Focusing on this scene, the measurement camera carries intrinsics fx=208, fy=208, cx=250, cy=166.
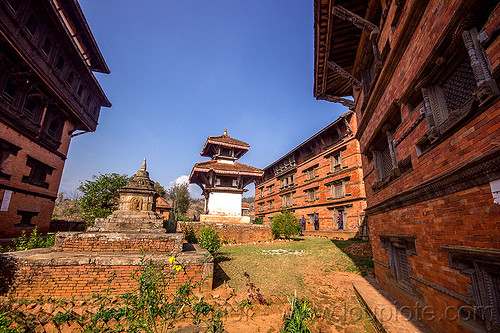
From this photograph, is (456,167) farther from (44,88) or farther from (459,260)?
(44,88)

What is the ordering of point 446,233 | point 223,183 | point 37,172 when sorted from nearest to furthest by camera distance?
point 446,233 → point 37,172 → point 223,183

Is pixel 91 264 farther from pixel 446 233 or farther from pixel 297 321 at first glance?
pixel 446 233

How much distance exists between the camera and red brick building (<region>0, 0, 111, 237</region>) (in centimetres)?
1045

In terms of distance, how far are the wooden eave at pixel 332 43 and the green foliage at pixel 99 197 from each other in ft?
56.2

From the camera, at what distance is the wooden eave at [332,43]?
20.3 ft

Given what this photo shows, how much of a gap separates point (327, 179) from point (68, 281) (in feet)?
64.7

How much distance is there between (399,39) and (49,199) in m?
20.4

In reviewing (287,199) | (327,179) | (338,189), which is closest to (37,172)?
(327,179)

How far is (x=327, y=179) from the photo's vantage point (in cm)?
2058

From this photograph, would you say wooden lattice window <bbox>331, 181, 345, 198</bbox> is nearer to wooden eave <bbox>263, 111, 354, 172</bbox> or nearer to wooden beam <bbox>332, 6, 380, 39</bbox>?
wooden eave <bbox>263, 111, 354, 172</bbox>

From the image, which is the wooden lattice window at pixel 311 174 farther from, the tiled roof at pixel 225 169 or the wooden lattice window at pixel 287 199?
the tiled roof at pixel 225 169

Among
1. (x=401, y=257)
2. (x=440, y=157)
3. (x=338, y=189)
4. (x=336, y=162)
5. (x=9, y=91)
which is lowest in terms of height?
(x=401, y=257)

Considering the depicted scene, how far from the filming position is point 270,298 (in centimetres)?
524

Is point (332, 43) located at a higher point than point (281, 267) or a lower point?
higher
